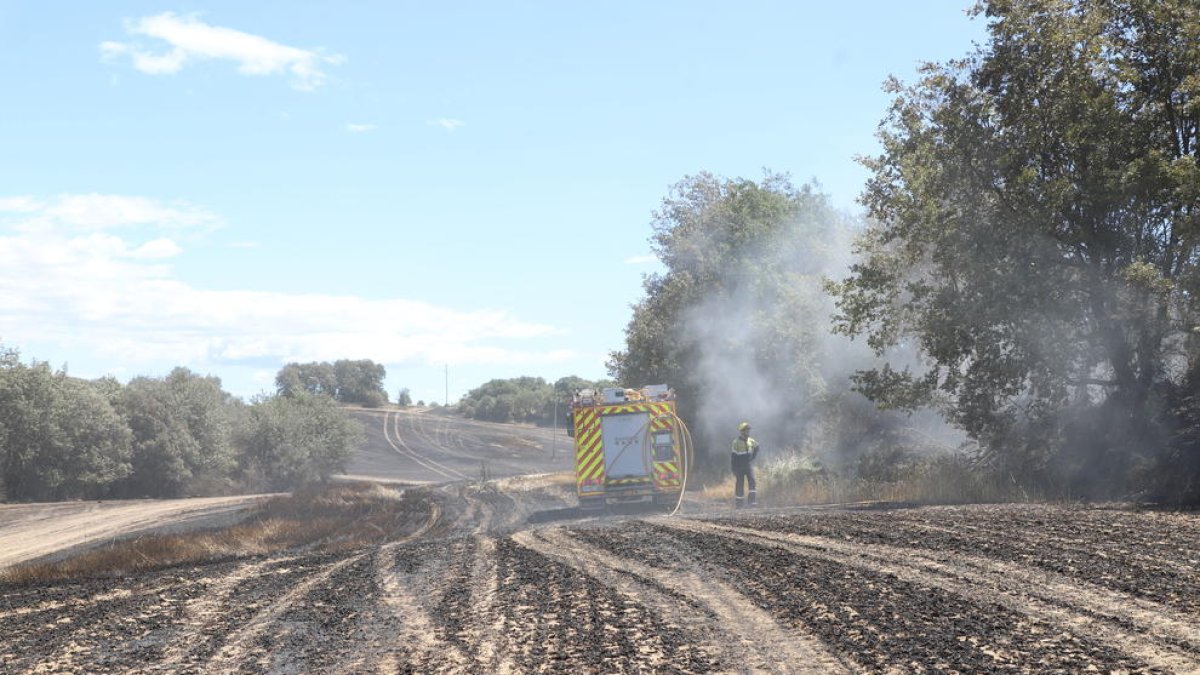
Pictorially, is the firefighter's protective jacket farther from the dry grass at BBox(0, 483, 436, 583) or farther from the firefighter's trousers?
the dry grass at BBox(0, 483, 436, 583)

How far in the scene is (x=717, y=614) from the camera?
327 inches

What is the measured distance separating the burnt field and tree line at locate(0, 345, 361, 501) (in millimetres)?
29390

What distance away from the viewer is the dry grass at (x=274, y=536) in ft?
48.8

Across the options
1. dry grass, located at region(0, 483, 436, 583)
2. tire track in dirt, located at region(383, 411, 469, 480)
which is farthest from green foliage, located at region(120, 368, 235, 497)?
dry grass, located at region(0, 483, 436, 583)

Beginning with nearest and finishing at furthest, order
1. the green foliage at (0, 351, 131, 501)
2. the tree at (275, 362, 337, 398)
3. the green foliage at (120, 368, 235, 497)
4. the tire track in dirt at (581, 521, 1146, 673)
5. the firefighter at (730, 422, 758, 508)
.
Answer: the tire track in dirt at (581, 521, 1146, 673) < the firefighter at (730, 422, 758, 508) < the green foliage at (0, 351, 131, 501) < the green foliage at (120, 368, 235, 497) < the tree at (275, 362, 337, 398)

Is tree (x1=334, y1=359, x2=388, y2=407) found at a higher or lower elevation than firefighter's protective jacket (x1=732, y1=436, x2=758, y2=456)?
higher

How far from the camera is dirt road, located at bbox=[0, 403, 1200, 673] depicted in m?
6.88

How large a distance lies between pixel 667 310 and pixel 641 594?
2957cm

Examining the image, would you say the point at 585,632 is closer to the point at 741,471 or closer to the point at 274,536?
the point at 274,536

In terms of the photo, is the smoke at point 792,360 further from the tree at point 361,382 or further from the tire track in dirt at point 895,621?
the tree at point 361,382

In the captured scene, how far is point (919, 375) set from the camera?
27.9 m

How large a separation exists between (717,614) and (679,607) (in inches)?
18.0

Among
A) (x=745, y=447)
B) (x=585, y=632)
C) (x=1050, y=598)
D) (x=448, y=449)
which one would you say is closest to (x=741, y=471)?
(x=745, y=447)

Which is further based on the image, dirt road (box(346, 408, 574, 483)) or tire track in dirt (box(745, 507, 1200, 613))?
dirt road (box(346, 408, 574, 483))
